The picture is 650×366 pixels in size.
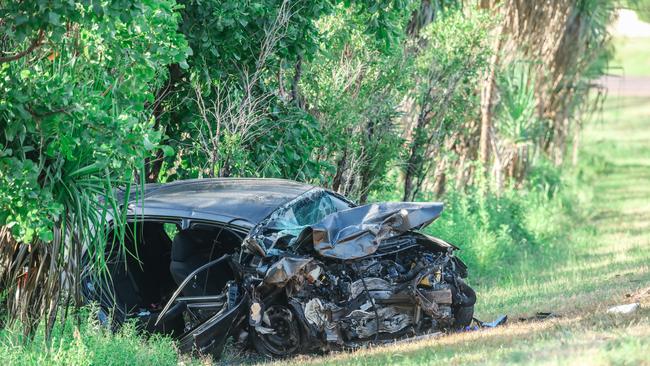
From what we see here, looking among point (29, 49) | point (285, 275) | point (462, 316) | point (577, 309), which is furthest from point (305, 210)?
point (29, 49)

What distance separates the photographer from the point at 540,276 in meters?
13.8

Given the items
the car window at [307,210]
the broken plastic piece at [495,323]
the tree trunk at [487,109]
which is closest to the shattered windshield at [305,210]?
the car window at [307,210]

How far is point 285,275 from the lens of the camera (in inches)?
335

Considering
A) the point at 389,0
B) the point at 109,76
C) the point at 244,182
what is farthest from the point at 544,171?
the point at 109,76

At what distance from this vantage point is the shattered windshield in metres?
9.17

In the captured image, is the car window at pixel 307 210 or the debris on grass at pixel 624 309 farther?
the debris on grass at pixel 624 309

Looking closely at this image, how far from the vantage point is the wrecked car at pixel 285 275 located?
28.4ft

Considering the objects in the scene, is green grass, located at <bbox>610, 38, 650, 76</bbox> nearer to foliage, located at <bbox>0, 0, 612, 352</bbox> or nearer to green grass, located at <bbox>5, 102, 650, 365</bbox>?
green grass, located at <bbox>5, 102, 650, 365</bbox>

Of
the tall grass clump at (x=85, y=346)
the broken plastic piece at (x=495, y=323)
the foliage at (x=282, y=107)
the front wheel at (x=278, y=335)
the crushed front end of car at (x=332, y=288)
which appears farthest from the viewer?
the broken plastic piece at (x=495, y=323)

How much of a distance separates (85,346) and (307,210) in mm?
2632

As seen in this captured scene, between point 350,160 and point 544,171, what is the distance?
26.3 ft

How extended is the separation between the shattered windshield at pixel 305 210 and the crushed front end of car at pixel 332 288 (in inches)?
0.7

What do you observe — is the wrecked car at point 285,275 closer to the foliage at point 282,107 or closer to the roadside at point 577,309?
the roadside at point 577,309

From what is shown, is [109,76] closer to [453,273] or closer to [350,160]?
[453,273]
